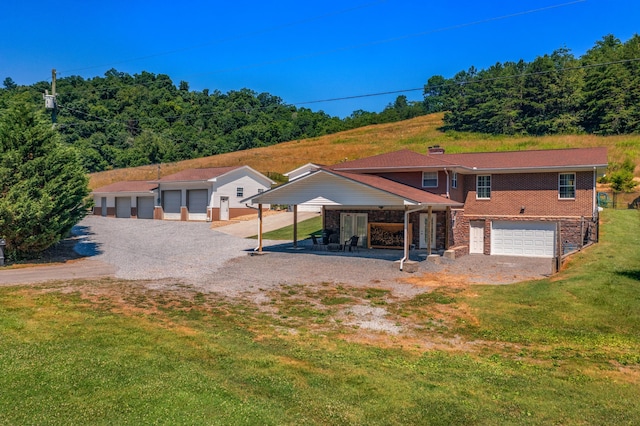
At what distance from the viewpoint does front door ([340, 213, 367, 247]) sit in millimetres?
26844

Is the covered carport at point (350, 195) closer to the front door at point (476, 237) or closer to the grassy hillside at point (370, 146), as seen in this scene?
the front door at point (476, 237)

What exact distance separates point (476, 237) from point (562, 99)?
5526cm

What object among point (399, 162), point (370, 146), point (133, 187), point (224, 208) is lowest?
point (224, 208)

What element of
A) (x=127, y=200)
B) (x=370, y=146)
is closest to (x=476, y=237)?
(x=127, y=200)

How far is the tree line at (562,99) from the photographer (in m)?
63.9

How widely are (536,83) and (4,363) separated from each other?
8202 centimetres

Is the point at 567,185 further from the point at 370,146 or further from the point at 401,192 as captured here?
the point at 370,146

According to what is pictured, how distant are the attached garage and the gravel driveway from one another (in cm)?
1207

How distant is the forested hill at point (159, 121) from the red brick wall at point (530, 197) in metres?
58.6

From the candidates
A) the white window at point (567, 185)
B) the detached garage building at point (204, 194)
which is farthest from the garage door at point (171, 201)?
the white window at point (567, 185)

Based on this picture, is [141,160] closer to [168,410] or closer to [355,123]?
[355,123]

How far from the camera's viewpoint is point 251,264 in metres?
20.8

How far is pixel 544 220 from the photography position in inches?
1005

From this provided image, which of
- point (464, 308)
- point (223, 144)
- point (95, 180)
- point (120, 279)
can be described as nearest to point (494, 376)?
point (464, 308)
